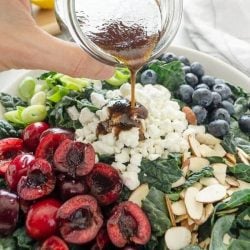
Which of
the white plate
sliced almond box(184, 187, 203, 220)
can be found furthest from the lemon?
sliced almond box(184, 187, 203, 220)

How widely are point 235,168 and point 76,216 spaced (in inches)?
12.6

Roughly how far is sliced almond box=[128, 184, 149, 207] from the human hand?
0.22 meters

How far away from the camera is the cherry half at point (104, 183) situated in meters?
A: 0.93

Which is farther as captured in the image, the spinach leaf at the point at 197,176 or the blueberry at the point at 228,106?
the blueberry at the point at 228,106

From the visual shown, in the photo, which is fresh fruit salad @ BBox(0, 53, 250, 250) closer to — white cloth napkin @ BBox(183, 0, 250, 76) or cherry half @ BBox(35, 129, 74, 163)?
cherry half @ BBox(35, 129, 74, 163)

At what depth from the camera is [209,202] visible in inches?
37.8

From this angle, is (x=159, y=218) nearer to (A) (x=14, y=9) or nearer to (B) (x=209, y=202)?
(B) (x=209, y=202)

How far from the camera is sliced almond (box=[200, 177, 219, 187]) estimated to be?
100cm

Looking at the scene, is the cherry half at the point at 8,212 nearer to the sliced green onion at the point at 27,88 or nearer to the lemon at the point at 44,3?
the sliced green onion at the point at 27,88

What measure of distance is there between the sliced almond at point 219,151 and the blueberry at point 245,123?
88 millimetres

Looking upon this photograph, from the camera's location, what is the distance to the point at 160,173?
985mm

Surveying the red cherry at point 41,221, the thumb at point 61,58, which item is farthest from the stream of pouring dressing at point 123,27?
the red cherry at point 41,221

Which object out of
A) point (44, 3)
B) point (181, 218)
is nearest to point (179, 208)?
point (181, 218)

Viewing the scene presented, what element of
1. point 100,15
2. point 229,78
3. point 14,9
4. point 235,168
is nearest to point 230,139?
point 235,168
